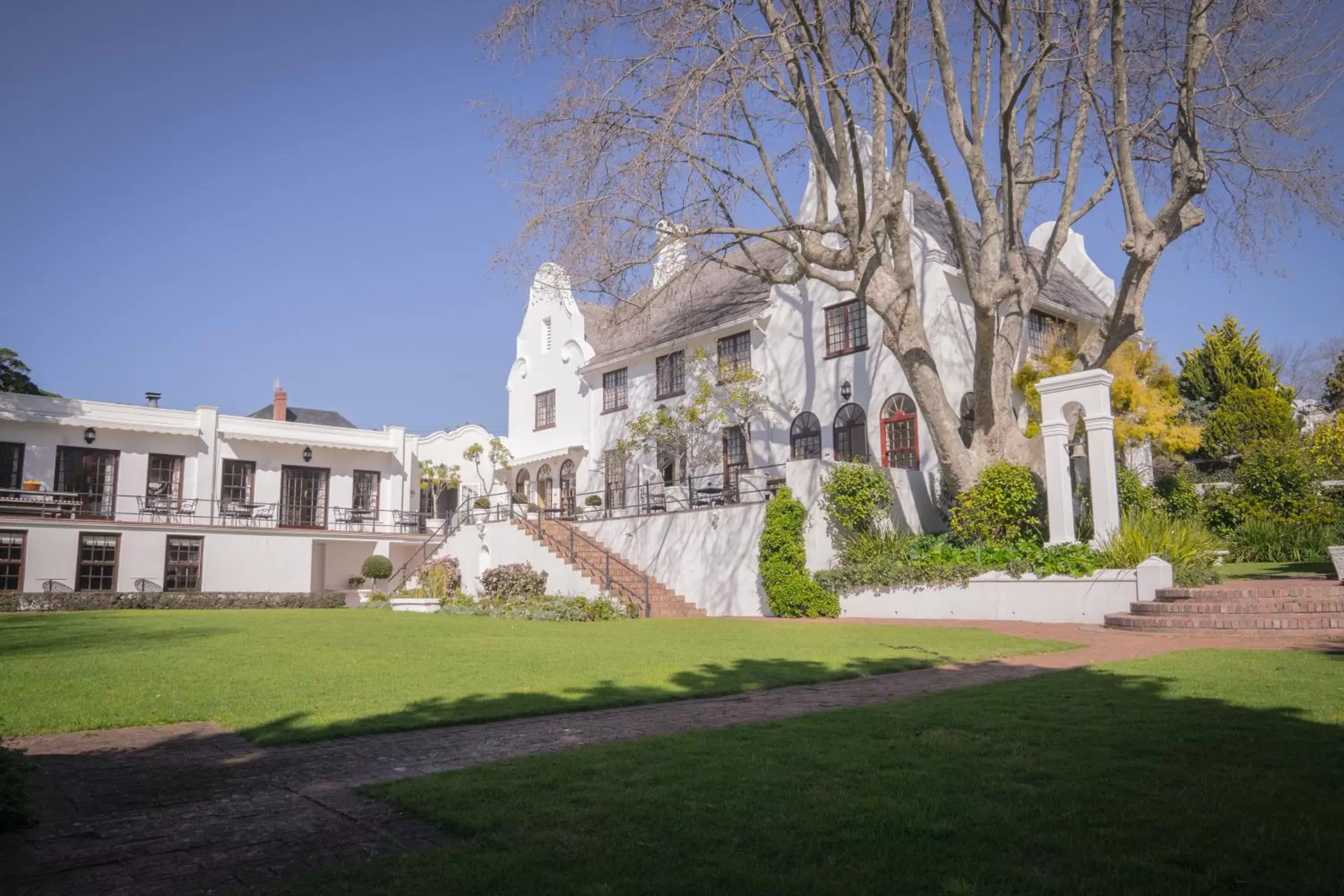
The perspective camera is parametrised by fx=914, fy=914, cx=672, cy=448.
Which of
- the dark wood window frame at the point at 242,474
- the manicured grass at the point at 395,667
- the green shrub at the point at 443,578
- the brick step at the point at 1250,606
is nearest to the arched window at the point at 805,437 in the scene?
the manicured grass at the point at 395,667

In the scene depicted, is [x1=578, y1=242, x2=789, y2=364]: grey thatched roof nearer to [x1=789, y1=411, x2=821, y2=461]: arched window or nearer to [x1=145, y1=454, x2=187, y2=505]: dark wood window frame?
[x1=789, y1=411, x2=821, y2=461]: arched window

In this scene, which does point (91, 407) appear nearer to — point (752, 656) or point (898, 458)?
point (898, 458)

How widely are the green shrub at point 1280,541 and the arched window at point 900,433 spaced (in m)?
7.95

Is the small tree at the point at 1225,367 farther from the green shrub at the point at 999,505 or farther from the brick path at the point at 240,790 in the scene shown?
the brick path at the point at 240,790

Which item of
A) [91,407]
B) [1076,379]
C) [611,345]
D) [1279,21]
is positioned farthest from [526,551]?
[1279,21]

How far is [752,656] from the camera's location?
33.9ft

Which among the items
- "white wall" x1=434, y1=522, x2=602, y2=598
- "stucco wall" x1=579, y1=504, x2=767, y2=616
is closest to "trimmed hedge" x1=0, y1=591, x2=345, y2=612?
"white wall" x1=434, y1=522, x2=602, y2=598

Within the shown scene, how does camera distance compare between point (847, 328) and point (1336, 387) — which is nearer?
point (847, 328)

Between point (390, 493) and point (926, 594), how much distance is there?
2302 cm

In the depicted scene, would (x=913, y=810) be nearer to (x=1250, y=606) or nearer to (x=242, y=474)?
(x=1250, y=606)

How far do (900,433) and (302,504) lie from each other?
21762mm

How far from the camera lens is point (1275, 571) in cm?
1780

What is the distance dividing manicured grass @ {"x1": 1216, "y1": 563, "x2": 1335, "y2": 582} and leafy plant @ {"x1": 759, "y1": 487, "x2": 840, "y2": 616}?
722 centimetres

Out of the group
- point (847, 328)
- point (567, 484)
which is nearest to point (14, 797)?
point (847, 328)
